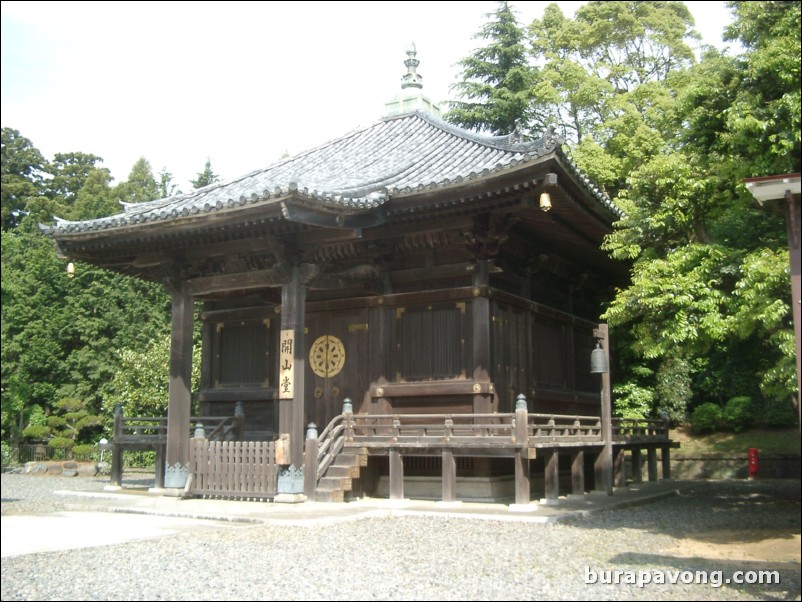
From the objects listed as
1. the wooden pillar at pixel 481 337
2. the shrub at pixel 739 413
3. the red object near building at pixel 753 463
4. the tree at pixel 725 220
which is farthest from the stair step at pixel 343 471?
the shrub at pixel 739 413

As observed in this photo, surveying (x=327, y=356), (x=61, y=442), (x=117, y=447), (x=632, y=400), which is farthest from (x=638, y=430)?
(x=61, y=442)

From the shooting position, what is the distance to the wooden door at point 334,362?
52.6ft

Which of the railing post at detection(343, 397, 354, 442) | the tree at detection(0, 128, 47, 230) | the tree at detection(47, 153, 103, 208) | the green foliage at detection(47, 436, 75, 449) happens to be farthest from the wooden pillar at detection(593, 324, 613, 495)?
the tree at detection(47, 153, 103, 208)

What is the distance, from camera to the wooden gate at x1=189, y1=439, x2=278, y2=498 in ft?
44.2

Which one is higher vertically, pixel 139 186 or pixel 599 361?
pixel 139 186

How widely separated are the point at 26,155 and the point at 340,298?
862 centimetres

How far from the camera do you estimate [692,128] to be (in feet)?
38.4

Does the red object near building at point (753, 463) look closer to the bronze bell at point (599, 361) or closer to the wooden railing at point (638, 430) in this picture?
the wooden railing at point (638, 430)

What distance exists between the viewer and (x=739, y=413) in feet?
95.6

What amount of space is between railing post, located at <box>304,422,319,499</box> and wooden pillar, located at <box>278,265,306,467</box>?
0.11 m

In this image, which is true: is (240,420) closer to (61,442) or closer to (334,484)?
(334,484)

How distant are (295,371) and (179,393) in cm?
307

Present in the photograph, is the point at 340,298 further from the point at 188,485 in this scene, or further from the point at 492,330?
the point at 188,485

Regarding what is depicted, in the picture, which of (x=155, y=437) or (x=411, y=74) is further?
(x=411, y=74)
